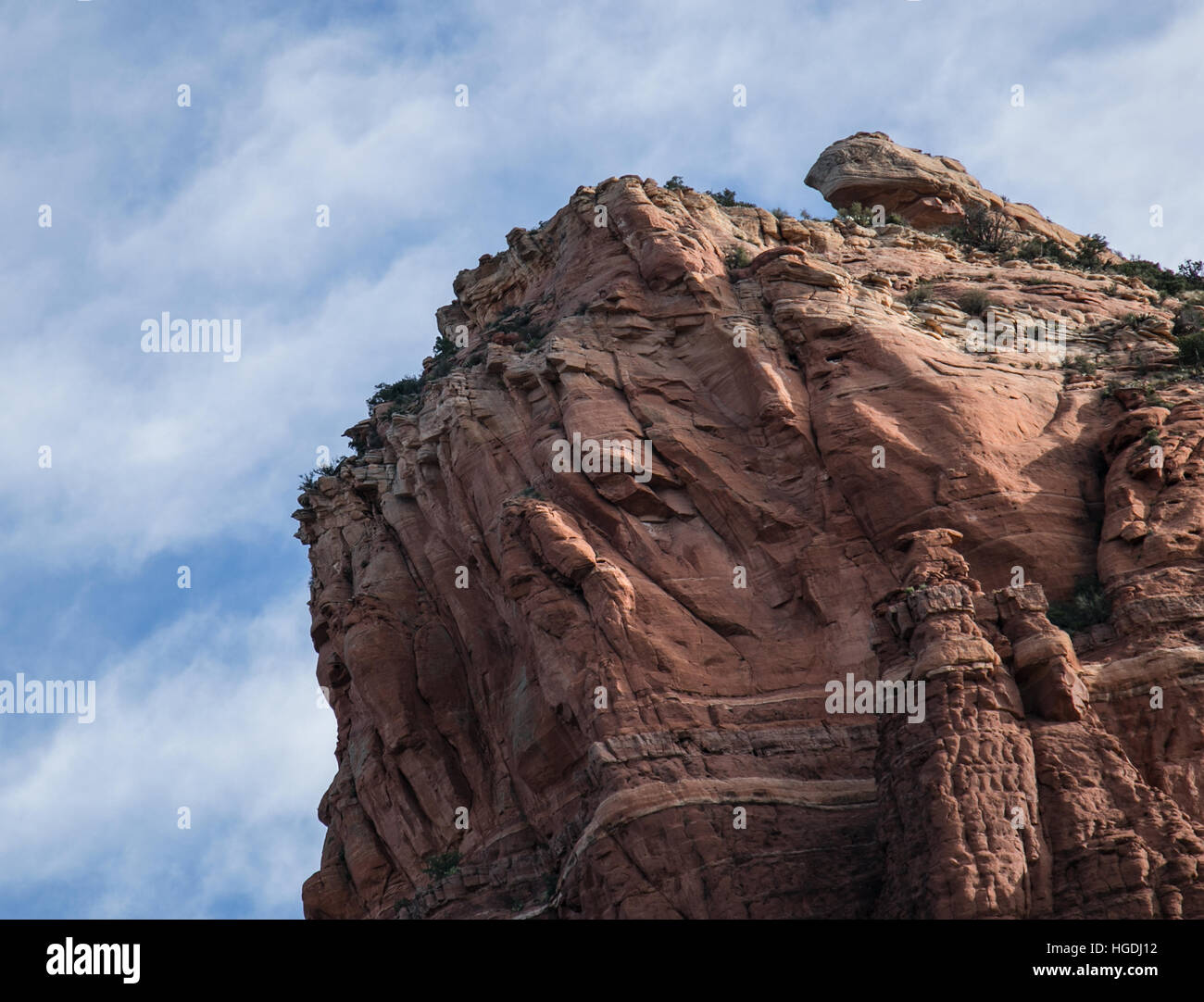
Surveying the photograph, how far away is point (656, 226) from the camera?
47000 millimetres

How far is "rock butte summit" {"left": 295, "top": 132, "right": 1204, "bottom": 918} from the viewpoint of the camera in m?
31.5

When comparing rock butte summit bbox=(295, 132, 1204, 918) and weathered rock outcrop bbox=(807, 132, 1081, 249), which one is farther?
weathered rock outcrop bbox=(807, 132, 1081, 249)

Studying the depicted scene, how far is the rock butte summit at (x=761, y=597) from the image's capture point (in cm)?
3153

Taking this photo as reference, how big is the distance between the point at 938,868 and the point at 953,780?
166 cm

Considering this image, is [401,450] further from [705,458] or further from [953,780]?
[953,780]

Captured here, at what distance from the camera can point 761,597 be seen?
39.0m

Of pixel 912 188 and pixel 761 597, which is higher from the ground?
pixel 912 188

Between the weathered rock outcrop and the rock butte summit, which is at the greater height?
the weathered rock outcrop

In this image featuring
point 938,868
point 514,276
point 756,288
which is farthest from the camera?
point 514,276

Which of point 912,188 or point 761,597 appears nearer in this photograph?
point 761,597

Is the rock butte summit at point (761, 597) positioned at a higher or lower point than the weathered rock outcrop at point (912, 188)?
lower

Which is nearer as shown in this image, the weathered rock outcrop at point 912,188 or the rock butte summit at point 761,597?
the rock butte summit at point 761,597
